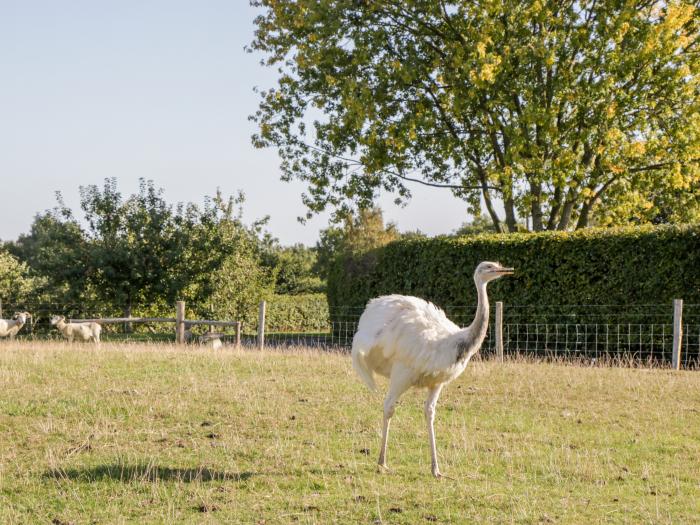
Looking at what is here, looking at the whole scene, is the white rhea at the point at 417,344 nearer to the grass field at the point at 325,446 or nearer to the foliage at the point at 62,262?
the grass field at the point at 325,446

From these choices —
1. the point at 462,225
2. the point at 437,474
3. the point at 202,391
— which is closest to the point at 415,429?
the point at 437,474

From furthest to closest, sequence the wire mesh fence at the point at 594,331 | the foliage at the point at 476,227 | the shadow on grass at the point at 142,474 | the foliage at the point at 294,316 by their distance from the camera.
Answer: the foliage at the point at 476,227 → the foliage at the point at 294,316 → the wire mesh fence at the point at 594,331 → the shadow on grass at the point at 142,474

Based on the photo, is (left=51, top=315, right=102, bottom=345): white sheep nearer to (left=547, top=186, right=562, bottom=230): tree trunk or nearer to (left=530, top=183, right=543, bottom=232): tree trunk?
(left=530, top=183, right=543, bottom=232): tree trunk

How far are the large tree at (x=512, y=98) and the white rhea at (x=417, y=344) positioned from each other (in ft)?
39.4

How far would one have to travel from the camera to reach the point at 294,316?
1380 inches

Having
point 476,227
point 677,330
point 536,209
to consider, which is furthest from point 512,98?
point 476,227

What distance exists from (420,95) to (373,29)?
221 centimetres

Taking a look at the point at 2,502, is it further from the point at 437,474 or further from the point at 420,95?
the point at 420,95

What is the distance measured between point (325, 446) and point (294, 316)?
86.2 ft

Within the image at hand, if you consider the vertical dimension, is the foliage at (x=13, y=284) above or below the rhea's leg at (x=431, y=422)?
above

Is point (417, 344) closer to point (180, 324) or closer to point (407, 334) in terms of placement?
point (407, 334)

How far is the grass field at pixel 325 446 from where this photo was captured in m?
6.77

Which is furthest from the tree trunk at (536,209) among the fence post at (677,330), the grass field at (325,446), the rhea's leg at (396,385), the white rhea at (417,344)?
the rhea's leg at (396,385)

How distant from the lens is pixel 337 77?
22.7m
